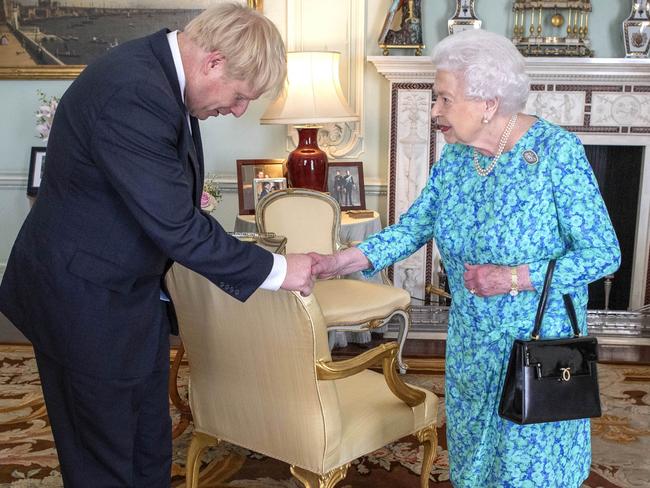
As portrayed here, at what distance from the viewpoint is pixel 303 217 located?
13.5 feet

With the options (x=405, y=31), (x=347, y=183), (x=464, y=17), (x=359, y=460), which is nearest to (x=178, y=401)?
(x=359, y=460)

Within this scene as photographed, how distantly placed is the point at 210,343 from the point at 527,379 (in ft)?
3.14

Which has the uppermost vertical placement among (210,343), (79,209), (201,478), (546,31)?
(546,31)

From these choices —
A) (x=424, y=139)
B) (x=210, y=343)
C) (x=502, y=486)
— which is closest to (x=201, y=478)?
(x=210, y=343)

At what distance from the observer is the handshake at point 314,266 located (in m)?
2.04

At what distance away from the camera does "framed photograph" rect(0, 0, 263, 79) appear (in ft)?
16.8

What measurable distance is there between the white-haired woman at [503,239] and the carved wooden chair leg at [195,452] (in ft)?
2.87

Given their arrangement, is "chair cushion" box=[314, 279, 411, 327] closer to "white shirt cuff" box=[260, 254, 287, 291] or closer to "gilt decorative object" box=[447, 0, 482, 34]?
"white shirt cuff" box=[260, 254, 287, 291]

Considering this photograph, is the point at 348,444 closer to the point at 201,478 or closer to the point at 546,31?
the point at 201,478

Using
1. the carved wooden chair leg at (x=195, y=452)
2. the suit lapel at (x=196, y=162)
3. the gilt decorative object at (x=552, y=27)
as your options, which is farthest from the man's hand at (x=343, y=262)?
the gilt decorative object at (x=552, y=27)

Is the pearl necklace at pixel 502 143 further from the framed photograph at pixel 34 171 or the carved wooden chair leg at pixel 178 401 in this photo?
the framed photograph at pixel 34 171

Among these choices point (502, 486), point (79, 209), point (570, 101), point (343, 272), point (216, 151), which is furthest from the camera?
point (216, 151)

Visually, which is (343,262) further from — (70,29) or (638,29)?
(70,29)

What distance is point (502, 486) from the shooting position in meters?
1.98
